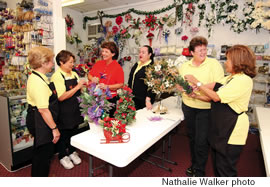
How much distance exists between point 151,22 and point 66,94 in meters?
4.04

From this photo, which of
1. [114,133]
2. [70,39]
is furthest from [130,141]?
[70,39]

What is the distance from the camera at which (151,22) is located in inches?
211

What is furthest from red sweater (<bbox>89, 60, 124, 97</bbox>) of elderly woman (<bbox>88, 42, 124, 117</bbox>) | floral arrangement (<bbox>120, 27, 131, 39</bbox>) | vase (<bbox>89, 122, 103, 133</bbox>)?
floral arrangement (<bbox>120, 27, 131, 39</bbox>)

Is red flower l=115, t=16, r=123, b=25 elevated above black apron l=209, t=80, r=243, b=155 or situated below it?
above

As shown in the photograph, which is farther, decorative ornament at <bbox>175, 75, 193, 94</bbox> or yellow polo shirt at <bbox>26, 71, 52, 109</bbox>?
decorative ornament at <bbox>175, 75, 193, 94</bbox>

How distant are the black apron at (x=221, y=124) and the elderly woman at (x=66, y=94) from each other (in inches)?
58.8

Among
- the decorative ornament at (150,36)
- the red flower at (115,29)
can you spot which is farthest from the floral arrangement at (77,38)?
the decorative ornament at (150,36)

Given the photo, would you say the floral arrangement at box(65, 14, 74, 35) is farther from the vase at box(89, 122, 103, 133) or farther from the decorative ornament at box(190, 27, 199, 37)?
the vase at box(89, 122, 103, 133)

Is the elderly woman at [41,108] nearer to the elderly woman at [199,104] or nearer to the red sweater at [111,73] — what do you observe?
the red sweater at [111,73]

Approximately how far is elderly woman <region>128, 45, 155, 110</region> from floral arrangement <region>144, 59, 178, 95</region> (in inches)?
11.4

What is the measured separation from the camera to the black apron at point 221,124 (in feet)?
5.24

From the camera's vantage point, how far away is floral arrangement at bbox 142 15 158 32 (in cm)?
530
